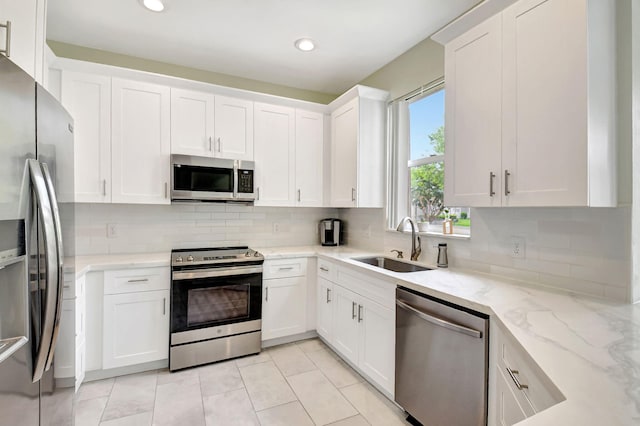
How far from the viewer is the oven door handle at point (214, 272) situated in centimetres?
257

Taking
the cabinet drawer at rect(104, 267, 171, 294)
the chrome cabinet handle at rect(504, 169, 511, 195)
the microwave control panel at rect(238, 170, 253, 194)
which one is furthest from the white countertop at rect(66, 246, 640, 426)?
the microwave control panel at rect(238, 170, 253, 194)

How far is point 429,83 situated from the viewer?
2615 mm

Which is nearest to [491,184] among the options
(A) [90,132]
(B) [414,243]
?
(B) [414,243]

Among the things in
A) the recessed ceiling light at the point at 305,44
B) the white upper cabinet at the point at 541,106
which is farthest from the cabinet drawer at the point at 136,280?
the white upper cabinet at the point at 541,106

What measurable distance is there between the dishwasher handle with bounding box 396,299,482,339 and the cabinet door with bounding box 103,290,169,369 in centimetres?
192

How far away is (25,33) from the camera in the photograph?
1.25m

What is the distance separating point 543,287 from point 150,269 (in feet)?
9.07

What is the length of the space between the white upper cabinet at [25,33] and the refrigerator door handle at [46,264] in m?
0.49

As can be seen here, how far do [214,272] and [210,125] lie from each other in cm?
138

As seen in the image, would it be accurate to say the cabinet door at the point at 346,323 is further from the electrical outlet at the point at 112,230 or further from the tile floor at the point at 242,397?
the electrical outlet at the point at 112,230

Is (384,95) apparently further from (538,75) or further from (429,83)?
(538,75)

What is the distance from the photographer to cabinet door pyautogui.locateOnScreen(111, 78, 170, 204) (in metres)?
2.63

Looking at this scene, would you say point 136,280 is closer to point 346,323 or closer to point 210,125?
point 210,125

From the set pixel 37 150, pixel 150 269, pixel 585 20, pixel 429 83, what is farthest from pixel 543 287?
pixel 150 269
